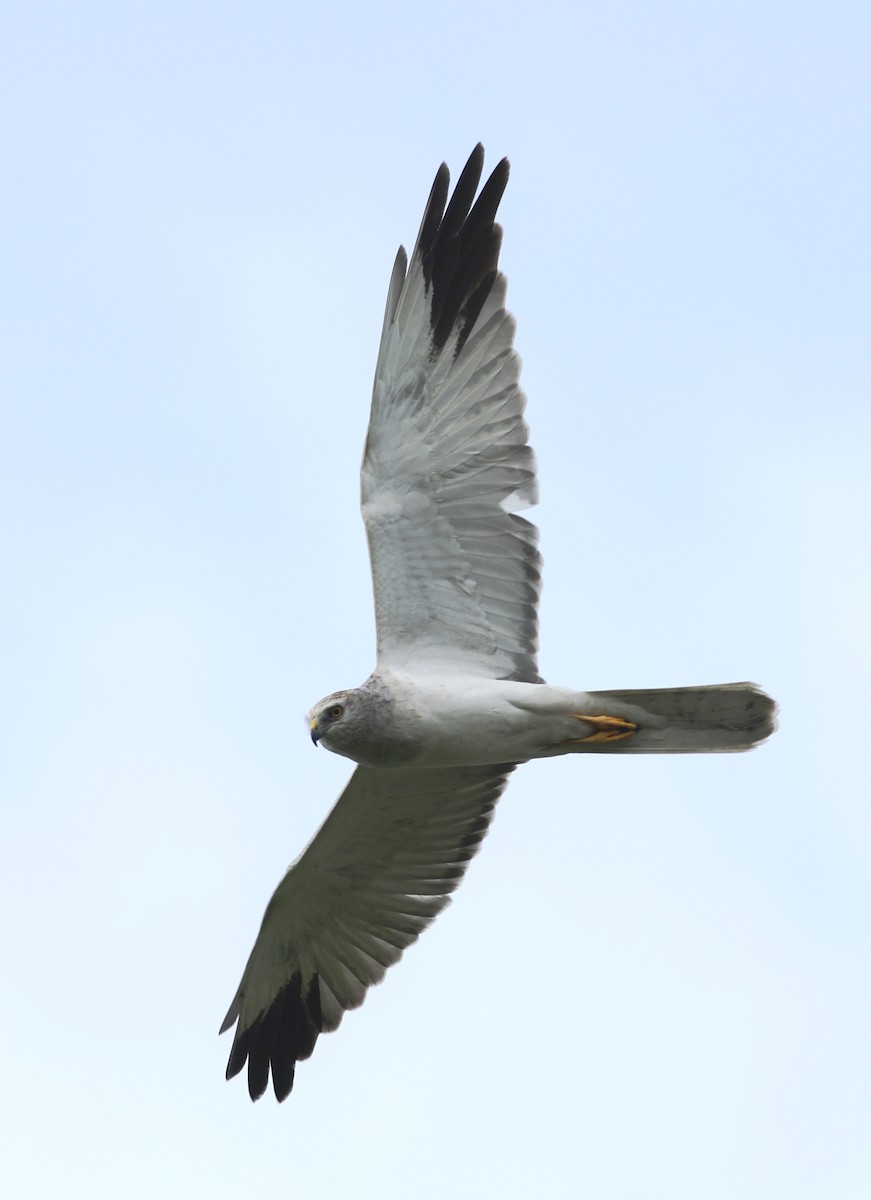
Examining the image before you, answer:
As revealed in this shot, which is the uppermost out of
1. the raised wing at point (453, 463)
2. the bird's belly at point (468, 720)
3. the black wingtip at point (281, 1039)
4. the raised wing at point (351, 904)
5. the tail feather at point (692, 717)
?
the raised wing at point (453, 463)

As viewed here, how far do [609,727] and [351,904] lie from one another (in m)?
2.66

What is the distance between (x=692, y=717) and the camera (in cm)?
1086

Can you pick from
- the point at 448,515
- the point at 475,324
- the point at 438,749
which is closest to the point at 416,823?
the point at 438,749

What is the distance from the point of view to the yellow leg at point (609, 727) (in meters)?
10.9

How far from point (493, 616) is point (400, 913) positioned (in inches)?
97.3

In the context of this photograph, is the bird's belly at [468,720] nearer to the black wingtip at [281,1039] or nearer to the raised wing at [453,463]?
the raised wing at [453,463]

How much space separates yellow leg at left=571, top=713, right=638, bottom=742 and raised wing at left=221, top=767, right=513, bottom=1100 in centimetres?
135

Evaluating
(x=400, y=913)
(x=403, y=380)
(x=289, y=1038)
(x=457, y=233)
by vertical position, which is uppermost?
(x=457, y=233)

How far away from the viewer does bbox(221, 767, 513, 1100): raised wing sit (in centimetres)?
1223

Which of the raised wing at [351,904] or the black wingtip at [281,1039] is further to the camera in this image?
the black wingtip at [281,1039]

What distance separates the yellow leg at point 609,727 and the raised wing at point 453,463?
20.2 inches

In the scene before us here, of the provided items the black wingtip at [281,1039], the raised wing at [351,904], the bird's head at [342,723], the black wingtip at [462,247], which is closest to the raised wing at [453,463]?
the black wingtip at [462,247]

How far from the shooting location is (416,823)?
12.4 meters

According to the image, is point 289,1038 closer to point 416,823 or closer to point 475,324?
point 416,823
